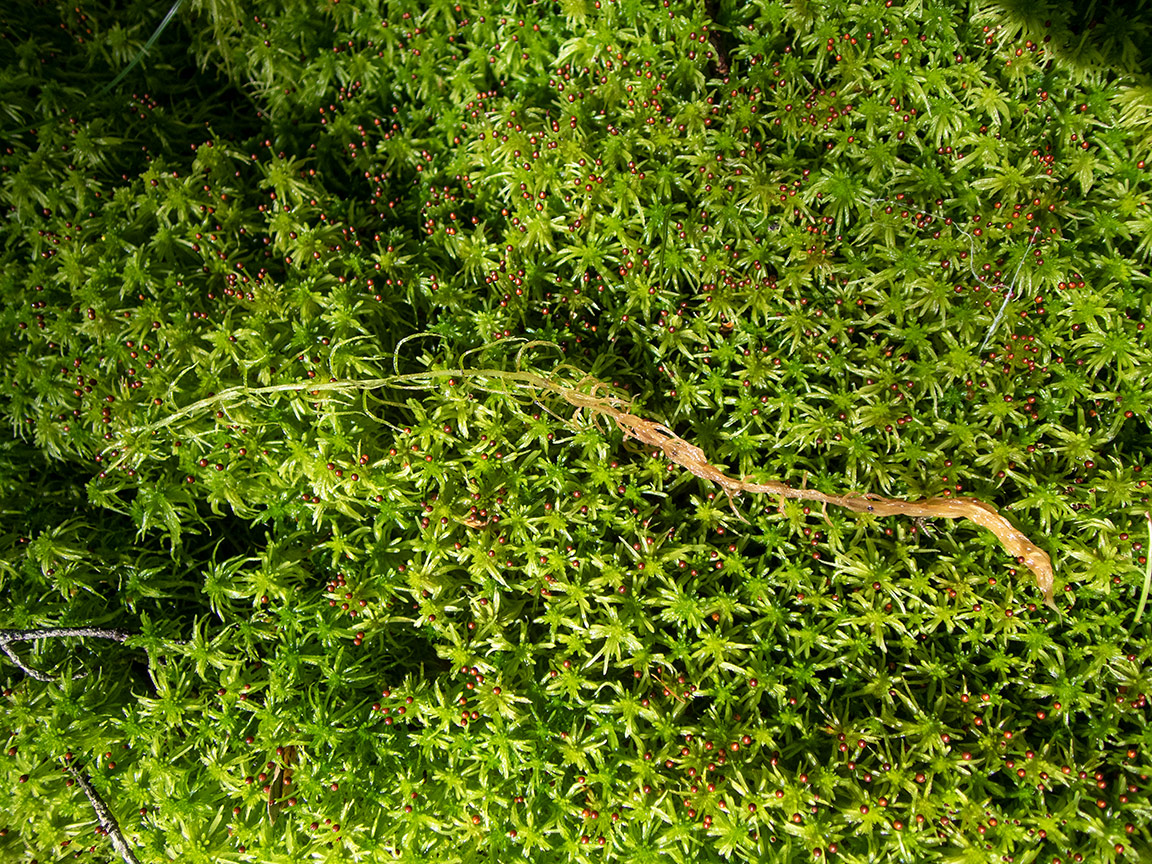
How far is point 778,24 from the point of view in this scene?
231 centimetres

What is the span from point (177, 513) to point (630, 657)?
1464 mm

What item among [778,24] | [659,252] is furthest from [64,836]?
[778,24]

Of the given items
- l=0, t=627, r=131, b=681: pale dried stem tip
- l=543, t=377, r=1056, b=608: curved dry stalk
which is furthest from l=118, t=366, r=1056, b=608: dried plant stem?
l=0, t=627, r=131, b=681: pale dried stem tip

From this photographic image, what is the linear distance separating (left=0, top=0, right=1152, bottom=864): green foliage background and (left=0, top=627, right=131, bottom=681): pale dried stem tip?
0.17 feet

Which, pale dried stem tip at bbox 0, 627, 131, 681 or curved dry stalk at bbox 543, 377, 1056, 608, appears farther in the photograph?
pale dried stem tip at bbox 0, 627, 131, 681

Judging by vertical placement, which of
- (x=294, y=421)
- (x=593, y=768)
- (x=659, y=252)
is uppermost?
(x=659, y=252)

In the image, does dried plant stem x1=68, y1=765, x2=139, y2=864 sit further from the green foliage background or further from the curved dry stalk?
the curved dry stalk

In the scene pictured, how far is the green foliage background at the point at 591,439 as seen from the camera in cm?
191

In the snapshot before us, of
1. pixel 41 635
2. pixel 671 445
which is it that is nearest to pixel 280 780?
pixel 41 635

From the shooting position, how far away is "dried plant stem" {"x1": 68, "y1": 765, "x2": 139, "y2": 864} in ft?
6.41

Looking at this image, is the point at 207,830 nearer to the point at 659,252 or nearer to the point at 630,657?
the point at 630,657

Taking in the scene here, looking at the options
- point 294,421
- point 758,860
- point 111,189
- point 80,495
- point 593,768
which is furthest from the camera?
point 111,189

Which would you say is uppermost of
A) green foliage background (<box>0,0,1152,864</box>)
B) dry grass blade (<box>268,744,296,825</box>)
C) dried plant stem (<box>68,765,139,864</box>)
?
green foliage background (<box>0,0,1152,864</box>)

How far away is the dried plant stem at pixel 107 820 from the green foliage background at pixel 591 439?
0.12ft
